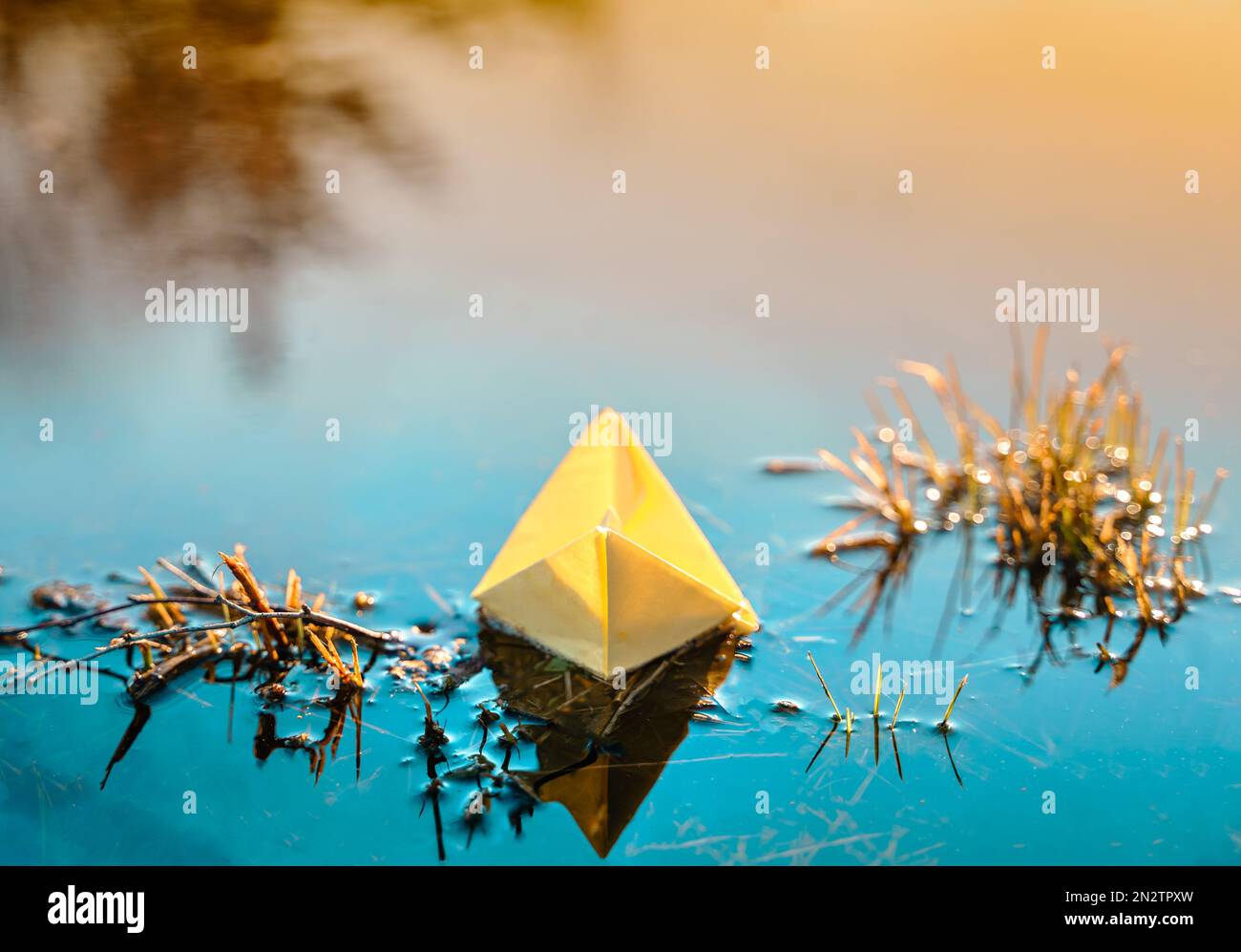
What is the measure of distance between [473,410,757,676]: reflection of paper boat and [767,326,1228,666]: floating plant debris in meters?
0.41

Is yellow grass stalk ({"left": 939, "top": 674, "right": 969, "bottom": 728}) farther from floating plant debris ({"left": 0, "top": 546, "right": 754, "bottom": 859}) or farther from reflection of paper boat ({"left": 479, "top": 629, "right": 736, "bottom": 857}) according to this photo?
reflection of paper boat ({"left": 479, "top": 629, "right": 736, "bottom": 857})

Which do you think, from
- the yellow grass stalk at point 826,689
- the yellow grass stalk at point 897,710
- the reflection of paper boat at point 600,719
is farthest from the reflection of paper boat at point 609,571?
the yellow grass stalk at point 897,710

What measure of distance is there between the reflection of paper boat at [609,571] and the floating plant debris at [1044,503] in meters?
0.41

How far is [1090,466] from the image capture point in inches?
137

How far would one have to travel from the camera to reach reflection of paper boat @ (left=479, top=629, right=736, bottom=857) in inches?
92.4

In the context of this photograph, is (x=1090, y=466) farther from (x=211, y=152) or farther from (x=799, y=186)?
(x=211, y=152)

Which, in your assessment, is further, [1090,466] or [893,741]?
[1090,466]

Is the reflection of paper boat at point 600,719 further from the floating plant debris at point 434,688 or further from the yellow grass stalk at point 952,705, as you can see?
the yellow grass stalk at point 952,705

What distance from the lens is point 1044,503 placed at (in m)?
3.27

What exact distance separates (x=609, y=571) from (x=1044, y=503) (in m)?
1.29

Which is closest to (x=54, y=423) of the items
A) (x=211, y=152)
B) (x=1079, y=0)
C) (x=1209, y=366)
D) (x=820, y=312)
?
(x=211, y=152)

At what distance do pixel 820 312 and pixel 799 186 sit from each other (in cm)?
97

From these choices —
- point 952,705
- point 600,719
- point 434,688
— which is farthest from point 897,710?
point 434,688

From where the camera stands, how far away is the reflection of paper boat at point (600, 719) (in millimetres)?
2346
